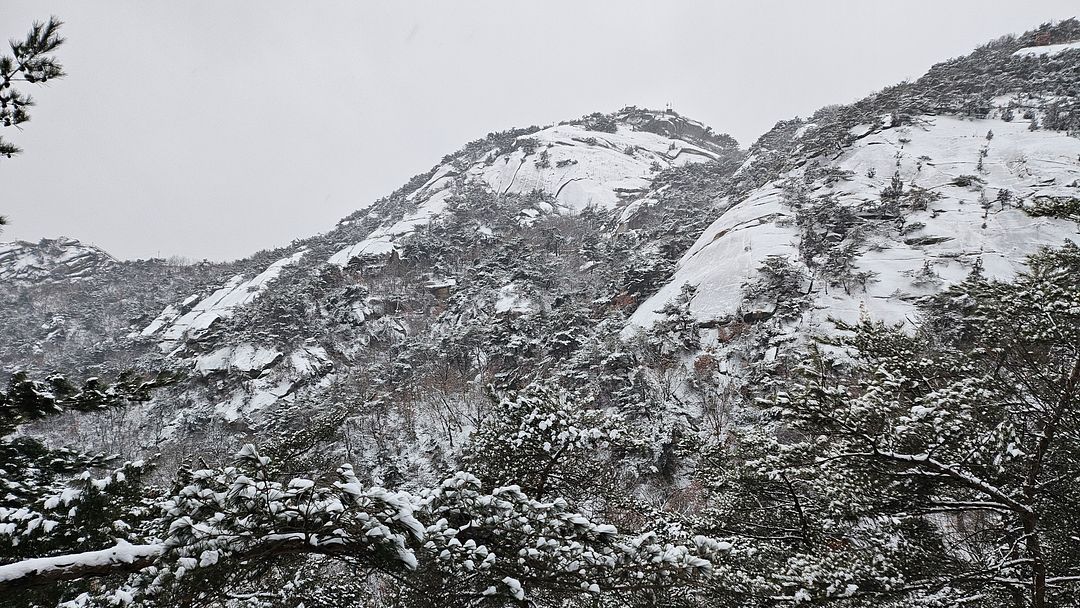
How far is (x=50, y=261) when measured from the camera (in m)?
50.7

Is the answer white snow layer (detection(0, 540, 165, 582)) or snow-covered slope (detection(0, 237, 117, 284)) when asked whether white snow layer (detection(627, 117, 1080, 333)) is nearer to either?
white snow layer (detection(0, 540, 165, 582))

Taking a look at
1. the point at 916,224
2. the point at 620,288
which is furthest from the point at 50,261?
the point at 916,224

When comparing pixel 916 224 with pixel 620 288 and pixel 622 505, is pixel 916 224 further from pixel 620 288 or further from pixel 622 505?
pixel 622 505

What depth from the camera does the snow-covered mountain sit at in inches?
716

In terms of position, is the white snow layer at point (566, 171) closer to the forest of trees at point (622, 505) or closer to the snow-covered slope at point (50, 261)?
the forest of trees at point (622, 505)

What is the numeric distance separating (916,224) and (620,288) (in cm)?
1376

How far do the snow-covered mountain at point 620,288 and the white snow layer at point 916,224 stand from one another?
0.36 feet

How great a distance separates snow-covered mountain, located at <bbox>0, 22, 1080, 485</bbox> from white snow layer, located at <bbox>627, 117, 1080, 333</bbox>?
11cm

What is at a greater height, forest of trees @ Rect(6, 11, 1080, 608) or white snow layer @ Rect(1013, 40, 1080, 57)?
white snow layer @ Rect(1013, 40, 1080, 57)

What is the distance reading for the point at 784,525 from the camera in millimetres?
6625

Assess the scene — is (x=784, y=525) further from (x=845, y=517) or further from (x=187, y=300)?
(x=187, y=300)

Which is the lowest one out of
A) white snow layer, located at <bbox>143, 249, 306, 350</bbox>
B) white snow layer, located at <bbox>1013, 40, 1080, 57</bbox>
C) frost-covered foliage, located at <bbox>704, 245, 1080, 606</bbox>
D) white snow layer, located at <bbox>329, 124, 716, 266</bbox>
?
frost-covered foliage, located at <bbox>704, 245, 1080, 606</bbox>

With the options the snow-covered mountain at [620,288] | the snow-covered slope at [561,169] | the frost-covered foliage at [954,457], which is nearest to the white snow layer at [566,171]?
the snow-covered slope at [561,169]

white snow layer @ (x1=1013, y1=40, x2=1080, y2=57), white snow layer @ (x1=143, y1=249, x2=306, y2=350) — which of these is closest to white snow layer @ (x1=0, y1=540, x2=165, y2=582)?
white snow layer @ (x1=143, y1=249, x2=306, y2=350)
